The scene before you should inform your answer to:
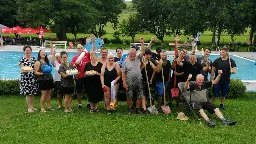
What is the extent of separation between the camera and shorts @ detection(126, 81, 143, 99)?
835cm

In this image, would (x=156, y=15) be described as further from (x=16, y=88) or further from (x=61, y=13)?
(x=16, y=88)

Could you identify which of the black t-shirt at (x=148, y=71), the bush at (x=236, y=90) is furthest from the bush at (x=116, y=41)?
the black t-shirt at (x=148, y=71)

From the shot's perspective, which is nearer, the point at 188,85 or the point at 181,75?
the point at 188,85

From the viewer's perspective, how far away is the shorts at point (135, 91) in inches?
329

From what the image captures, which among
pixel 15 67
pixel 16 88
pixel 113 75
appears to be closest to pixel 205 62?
pixel 113 75

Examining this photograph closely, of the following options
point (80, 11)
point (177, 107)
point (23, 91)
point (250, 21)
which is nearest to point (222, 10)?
point (250, 21)

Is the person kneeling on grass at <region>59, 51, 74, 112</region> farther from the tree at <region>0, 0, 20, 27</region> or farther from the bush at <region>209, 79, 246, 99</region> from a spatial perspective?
the tree at <region>0, 0, 20, 27</region>

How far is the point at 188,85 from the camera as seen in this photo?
8188mm

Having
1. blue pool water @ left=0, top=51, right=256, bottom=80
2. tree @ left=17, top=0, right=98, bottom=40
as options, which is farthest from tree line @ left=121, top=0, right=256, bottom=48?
blue pool water @ left=0, top=51, right=256, bottom=80

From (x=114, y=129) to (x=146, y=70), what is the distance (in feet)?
6.53

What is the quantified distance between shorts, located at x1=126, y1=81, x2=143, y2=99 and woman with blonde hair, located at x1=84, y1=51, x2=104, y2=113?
72 cm

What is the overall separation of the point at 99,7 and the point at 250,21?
54.7 feet

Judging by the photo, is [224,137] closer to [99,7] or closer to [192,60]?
[192,60]

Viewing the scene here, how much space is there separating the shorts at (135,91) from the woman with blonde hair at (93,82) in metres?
0.72
